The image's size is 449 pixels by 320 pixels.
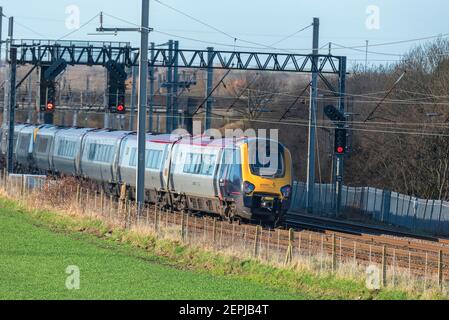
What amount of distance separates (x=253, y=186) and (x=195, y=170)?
3.26 meters

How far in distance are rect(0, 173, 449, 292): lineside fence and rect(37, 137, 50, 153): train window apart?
13594 millimetres

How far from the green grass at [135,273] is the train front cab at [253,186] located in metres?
4.98

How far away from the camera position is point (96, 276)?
1977 centimetres

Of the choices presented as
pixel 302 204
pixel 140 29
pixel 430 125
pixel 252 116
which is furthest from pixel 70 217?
pixel 252 116

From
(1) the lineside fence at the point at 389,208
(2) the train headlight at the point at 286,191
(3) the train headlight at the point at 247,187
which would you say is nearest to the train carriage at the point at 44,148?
(1) the lineside fence at the point at 389,208

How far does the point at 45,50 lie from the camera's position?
4638cm

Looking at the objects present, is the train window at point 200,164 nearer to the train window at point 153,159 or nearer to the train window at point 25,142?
the train window at point 153,159

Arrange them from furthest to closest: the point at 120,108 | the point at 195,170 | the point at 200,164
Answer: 1. the point at 120,108
2. the point at 195,170
3. the point at 200,164

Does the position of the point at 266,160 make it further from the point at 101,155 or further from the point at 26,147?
the point at 26,147

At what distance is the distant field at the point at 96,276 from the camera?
17.3 metres

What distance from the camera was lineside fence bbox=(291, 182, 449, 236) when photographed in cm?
4431

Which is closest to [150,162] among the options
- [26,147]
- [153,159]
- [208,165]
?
[153,159]

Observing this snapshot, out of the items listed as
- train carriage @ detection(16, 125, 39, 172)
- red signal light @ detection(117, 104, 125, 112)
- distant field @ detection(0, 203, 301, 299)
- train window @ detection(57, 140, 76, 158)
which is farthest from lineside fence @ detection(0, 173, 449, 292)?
train carriage @ detection(16, 125, 39, 172)

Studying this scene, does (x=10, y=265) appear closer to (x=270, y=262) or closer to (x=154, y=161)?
(x=270, y=262)
